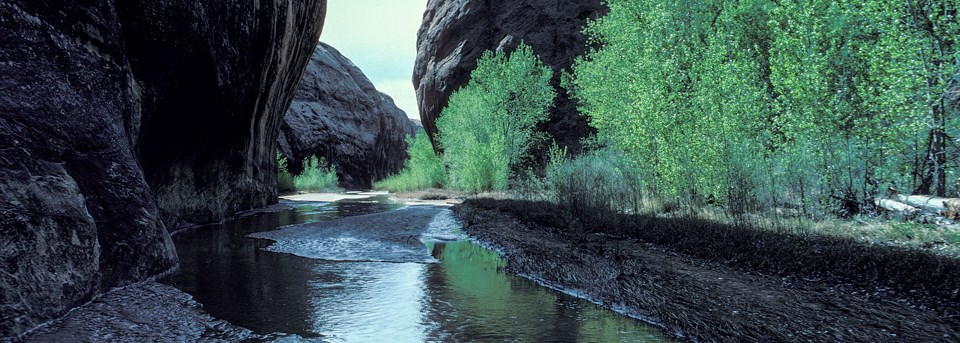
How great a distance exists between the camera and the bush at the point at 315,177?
32.1m

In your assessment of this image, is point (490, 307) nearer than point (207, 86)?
Yes

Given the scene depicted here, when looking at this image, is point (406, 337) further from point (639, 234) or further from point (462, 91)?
point (462, 91)

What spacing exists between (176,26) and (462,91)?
78.0ft

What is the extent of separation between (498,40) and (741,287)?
102 ft

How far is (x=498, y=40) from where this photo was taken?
113 feet

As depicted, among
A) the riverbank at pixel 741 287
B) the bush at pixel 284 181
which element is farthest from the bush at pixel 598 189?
the bush at pixel 284 181

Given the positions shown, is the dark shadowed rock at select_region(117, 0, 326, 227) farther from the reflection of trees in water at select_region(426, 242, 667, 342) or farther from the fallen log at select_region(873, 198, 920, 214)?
the fallen log at select_region(873, 198, 920, 214)

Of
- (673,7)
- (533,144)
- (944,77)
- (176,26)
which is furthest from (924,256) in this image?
(533,144)

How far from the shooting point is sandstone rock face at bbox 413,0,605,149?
31.5m

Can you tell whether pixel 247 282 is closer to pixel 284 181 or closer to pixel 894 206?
pixel 894 206

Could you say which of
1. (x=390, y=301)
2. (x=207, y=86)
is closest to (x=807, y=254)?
(x=390, y=301)

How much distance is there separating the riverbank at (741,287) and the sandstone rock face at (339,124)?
2962cm

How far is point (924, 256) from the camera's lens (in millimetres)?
5113

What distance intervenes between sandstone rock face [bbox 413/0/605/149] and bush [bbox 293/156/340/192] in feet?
29.4
